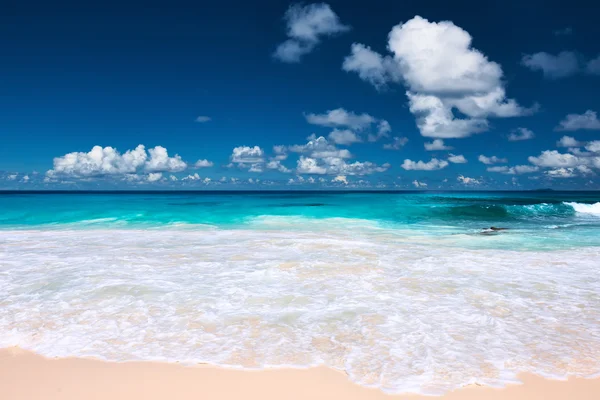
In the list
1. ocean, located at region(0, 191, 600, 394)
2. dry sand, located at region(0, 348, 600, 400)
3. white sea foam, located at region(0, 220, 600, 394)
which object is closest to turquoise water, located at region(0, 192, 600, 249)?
ocean, located at region(0, 191, 600, 394)

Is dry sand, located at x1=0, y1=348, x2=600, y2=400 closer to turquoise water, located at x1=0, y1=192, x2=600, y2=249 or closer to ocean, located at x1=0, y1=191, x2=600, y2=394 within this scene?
ocean, located at x1=0, y1=191, x2=600, y2=394

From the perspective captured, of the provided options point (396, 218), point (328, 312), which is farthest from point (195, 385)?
point (396, 218)

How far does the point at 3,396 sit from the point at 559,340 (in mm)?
6258

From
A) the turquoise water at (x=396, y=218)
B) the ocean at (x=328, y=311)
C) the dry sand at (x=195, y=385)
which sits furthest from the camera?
the turquoise water at (x=396, y=218)

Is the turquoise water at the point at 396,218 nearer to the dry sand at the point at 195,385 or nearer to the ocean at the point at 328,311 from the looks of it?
the ocean at the point at 328,311

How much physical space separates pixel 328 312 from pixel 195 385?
2.63m

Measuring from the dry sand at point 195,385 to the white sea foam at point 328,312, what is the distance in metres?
0.19

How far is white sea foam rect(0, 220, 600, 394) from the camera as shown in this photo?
4590mm

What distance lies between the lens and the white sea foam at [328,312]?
4590 mm

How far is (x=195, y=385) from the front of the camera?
4.07m

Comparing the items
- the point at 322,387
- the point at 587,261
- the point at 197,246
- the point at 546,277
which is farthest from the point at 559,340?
the point at 197,246

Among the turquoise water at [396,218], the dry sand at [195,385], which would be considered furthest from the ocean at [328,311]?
the turquoise water at [396,218]

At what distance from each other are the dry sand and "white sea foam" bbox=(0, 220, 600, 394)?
0.19 metres

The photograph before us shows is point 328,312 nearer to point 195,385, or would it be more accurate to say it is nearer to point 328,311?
point 328,311
